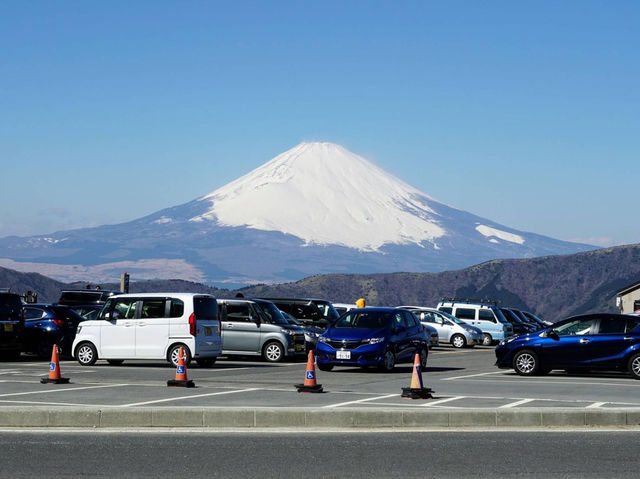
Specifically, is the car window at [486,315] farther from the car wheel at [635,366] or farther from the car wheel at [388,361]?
the car wheel at [635,366]

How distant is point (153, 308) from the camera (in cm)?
2636

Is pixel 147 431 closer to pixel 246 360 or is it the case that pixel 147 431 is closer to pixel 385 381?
pixel 385 381

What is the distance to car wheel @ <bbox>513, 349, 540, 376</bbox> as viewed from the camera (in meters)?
25.0

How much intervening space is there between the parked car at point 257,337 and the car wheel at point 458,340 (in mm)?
17045

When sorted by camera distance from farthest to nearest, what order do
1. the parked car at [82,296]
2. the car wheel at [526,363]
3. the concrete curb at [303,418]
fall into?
the parked car at [82,296]
the car wheel at [526,363]
the concrete curb at [303,418]

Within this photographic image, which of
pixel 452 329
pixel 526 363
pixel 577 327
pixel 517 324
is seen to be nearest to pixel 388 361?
pixel 526 363

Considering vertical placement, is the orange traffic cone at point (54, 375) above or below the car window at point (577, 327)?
below

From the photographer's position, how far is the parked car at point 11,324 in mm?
28922

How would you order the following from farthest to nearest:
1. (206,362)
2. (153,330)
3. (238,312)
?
(238,312)
(206,362)
(153,330)

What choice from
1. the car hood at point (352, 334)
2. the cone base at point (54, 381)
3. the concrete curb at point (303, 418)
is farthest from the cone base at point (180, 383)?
the car hood at point (352, 334)

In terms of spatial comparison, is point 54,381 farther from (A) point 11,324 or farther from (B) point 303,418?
(A) point 11,324

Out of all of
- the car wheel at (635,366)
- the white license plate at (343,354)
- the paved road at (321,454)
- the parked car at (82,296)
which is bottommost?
the paved road at (321,454)

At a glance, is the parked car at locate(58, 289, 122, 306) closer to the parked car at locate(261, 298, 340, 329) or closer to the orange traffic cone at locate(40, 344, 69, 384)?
the parked car at locate(261, 298, 340, 329)

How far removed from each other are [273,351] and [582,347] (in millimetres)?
8741
